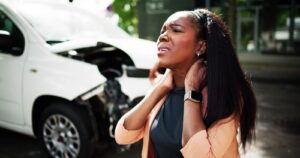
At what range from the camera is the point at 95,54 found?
15.3 ft

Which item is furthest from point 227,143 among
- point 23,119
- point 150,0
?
point 150,0

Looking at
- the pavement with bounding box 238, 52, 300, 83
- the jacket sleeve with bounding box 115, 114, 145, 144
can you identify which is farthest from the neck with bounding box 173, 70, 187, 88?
the pavement with bounding box 238, 52, 300, 83

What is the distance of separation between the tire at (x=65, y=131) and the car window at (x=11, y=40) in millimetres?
773

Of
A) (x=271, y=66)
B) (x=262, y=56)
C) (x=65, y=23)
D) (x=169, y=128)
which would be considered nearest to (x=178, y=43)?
(x=169, y=128)

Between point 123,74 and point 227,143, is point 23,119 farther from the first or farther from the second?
point 227,143

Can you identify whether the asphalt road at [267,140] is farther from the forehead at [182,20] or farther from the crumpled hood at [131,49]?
the forehead at [182,20]

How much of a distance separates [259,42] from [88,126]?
15.2 meters

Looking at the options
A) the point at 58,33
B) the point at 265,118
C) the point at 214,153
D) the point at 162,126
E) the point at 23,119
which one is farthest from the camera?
the point at 265,118

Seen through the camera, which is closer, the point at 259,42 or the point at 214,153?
the point at 214,153

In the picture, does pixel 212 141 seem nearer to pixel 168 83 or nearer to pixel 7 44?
pixel 168 83

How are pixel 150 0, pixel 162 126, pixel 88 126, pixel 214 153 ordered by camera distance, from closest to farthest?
pixel 214 153 < pixel 162 126 < pixel 88 126 < pixel 150 0

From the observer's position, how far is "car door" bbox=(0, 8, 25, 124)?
4.33 m

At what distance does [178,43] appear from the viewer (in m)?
1.69

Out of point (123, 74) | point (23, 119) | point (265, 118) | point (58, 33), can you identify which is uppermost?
point (58, 33)
